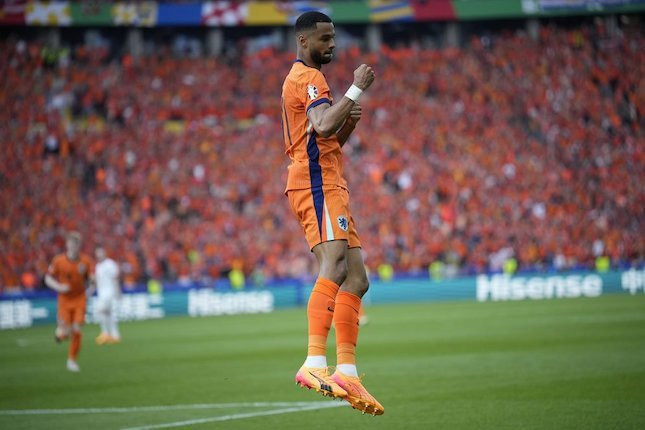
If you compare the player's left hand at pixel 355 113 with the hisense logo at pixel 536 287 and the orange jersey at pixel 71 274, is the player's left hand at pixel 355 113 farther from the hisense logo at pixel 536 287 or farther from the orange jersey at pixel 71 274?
the hisense logo at pixel 536 287

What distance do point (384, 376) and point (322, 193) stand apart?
6.37 meters

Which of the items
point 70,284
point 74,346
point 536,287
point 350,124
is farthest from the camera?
point 536,287

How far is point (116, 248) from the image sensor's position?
3362 centimetres

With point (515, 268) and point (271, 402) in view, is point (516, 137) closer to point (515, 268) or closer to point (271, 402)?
point (515, 268)

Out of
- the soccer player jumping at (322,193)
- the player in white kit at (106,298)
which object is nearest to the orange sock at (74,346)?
the player in white kit at (106,298)

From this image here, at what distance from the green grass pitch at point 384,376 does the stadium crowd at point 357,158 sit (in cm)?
993

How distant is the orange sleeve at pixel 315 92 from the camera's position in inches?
270

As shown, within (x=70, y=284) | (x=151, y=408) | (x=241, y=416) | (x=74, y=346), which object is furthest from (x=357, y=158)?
(x=241, y=416)

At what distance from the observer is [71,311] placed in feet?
55.7

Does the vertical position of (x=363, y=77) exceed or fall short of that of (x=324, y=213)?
it exceeds it

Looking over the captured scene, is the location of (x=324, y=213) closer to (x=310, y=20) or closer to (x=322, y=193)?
(x=322, y=193)

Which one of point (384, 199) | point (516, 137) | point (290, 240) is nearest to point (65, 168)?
point (290, 240)

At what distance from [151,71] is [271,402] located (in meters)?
34.3

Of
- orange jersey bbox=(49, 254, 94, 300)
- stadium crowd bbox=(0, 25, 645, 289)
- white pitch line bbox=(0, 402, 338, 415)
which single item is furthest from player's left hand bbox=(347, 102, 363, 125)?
stadium crowd bbox=(0, 25, 645, 289)
